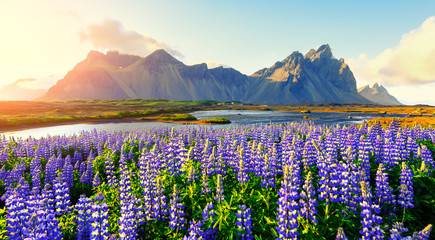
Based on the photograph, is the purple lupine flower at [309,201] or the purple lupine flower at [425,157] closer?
the purple lupine flower at [309,201]

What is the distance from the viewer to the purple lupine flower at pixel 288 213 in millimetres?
5301

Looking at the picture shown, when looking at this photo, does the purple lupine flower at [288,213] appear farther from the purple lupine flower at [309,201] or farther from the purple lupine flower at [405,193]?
the purple lupine flower at [405,193]

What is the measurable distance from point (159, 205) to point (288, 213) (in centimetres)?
431

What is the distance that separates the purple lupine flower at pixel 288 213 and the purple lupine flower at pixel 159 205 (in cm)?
388

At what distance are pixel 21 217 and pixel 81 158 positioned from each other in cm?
1322

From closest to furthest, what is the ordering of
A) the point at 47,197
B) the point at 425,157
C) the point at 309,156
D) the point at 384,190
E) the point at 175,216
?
1. the point at 175,216
2. the point at 384,190
3. the point at 47,197
4. the point at 425,157
5. the point at 309,156

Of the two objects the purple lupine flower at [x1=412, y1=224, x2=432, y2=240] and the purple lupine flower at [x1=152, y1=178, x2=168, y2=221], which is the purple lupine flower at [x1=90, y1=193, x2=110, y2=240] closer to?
the purple lupine flower at [x1=152, y1=178, x2=168, y2=221]

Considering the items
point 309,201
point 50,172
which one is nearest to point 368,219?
point 309,201

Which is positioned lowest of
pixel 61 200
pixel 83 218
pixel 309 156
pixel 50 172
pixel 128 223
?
pixel 50 172

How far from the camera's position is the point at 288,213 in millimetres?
5551

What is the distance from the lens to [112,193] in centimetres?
970

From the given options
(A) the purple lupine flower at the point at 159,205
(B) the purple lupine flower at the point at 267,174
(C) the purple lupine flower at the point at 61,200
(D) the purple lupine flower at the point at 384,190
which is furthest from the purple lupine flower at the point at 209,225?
(D) the purple lupine flower at the point at 384,190

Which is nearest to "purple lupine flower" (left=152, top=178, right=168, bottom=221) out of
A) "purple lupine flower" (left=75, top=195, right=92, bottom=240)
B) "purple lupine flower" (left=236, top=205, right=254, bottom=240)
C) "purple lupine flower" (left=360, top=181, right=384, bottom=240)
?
"purple lupine flower" (left=75, top=195, right=92, bottom=240)

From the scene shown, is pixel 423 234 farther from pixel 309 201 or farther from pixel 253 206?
pixel 253 206
